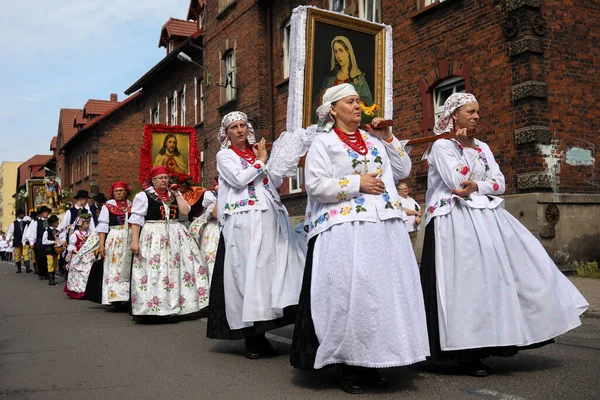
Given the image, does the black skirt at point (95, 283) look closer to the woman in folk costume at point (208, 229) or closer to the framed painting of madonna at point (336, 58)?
the woman in folk costume at point (208, 229)

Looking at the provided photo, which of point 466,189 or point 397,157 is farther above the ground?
point 397,157

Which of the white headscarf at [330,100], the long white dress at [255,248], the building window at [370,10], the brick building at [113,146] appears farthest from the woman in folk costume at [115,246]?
the brick building at [113,146]

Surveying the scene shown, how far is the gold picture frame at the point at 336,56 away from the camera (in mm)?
5508

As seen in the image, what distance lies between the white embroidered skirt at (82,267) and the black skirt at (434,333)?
825cm

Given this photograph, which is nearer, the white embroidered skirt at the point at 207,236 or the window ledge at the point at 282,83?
the white embroidered skirt at the point at 207,236

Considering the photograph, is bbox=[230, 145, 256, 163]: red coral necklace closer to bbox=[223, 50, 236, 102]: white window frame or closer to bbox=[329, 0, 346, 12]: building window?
bbox=[329, 0, 346, 12]: building window

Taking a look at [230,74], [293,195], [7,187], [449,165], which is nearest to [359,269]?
[449,165]

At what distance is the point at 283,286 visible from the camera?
546 cm

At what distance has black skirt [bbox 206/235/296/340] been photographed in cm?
550

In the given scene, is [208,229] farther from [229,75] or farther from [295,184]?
[229,75]

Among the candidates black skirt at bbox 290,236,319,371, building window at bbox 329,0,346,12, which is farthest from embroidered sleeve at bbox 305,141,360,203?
building window at bbox 329,0,346,12

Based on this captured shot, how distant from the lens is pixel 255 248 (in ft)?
18.3

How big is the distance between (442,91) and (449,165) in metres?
9.07

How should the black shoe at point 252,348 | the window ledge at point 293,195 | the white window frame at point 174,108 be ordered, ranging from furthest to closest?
the white window frame at point 174,108, the window ledge at point 293,195, the black shoe at point 252,348
